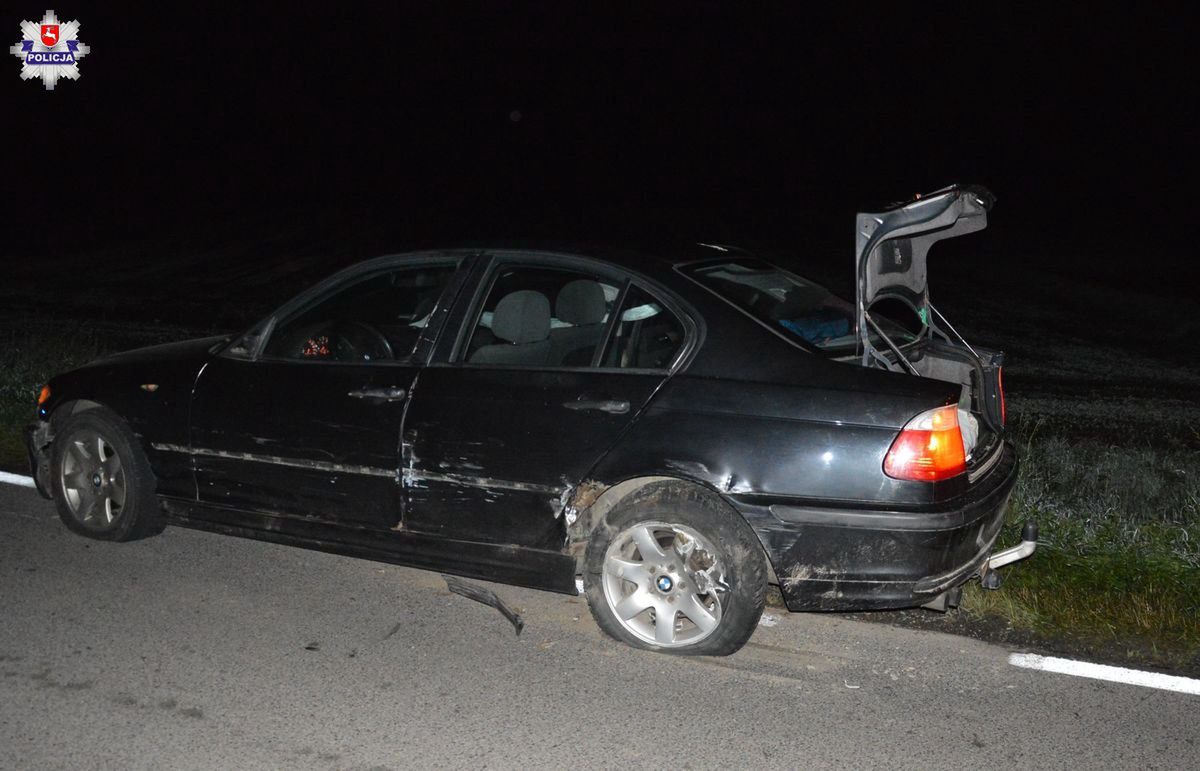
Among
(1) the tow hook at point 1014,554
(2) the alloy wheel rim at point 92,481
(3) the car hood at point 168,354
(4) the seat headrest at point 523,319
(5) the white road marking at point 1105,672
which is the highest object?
(4) the seat headrest at point 523,319

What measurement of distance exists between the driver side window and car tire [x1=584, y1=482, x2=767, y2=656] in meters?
1.33

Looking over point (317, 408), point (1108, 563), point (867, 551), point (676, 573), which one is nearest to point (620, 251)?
point (676, 573)

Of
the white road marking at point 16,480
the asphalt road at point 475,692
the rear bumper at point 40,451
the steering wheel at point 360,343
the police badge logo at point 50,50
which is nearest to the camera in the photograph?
the asphalt road at point 475,692

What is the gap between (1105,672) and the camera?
4402 millimetres

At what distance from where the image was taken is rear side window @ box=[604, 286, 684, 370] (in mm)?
4566

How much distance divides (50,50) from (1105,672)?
44.8 meters

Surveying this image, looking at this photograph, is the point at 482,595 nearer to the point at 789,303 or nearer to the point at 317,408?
the point at 317,408

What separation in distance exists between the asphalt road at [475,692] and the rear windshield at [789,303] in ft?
3.93

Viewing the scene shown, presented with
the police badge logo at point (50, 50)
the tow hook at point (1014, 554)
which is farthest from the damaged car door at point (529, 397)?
the police badge logo at point (50, 50)

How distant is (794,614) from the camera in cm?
507

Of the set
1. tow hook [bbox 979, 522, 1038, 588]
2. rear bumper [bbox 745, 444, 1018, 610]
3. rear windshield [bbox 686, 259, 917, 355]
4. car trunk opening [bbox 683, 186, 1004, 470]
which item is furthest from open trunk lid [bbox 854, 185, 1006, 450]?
rear bumper [bbox 745, 444, 1018, 610]

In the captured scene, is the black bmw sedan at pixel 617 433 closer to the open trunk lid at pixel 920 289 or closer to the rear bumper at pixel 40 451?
the open trunk lid at pixel 920 289

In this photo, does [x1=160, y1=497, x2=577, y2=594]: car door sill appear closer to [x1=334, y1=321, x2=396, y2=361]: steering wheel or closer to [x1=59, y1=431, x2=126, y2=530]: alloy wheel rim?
[x1=59, y1=431, x2=126, y2=530]: alloy wheel rim

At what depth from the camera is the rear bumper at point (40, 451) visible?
19.6ft
